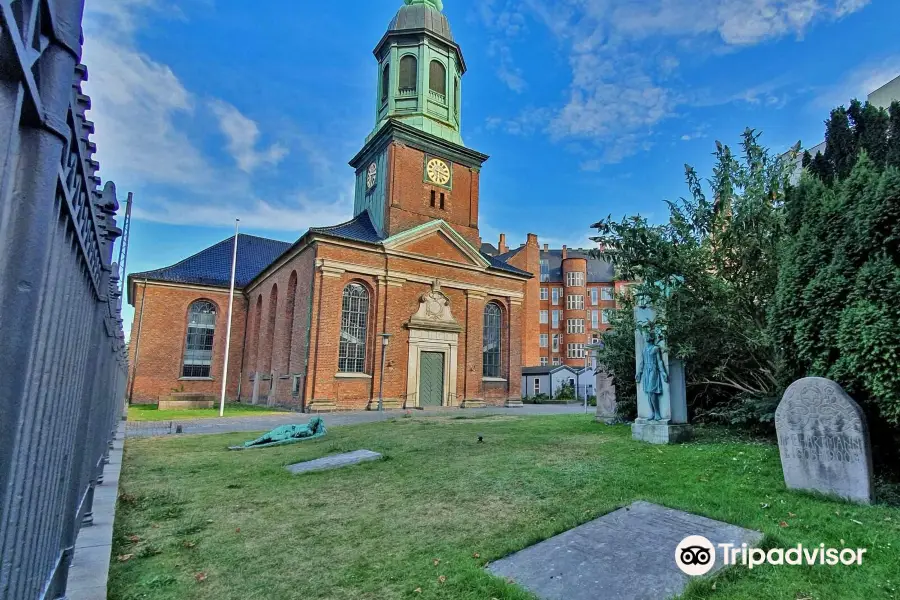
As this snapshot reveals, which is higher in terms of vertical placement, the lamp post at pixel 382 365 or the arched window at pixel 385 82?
the arched window at pixel 385 82

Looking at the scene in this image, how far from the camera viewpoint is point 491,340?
2800 centimetres

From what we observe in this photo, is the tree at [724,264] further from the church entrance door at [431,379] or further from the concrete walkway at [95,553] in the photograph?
the church entrance door at [431,379]

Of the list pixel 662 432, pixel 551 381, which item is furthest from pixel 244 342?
pixel 662 432

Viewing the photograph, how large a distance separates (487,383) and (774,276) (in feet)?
63.1

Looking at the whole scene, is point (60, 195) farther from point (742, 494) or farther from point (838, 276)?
point (838, 276)

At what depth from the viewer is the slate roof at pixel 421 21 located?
27.0 m

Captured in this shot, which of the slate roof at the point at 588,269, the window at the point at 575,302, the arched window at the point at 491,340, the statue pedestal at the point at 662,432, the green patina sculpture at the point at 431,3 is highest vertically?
the green patina sculpture at the point at 431,3

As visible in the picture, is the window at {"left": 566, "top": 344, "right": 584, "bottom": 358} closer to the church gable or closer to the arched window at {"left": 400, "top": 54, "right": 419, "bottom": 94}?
the church gable

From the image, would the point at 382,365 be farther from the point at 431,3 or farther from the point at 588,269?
the point at 588,269

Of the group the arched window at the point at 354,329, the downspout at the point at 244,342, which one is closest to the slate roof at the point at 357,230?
the arched window at the point at 354,329

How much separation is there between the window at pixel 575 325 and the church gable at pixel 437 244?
32.5 m

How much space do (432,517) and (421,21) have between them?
29.0 m

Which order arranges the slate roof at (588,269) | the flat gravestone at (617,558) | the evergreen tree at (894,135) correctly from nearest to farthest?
the flat gravestone at (617,558)
the evergreen tree at (894,135)
the slate roof at (588,269)

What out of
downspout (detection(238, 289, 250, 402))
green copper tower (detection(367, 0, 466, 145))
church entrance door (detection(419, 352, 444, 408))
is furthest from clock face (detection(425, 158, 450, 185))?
downspout (detection(238, 289, 250, 402))
